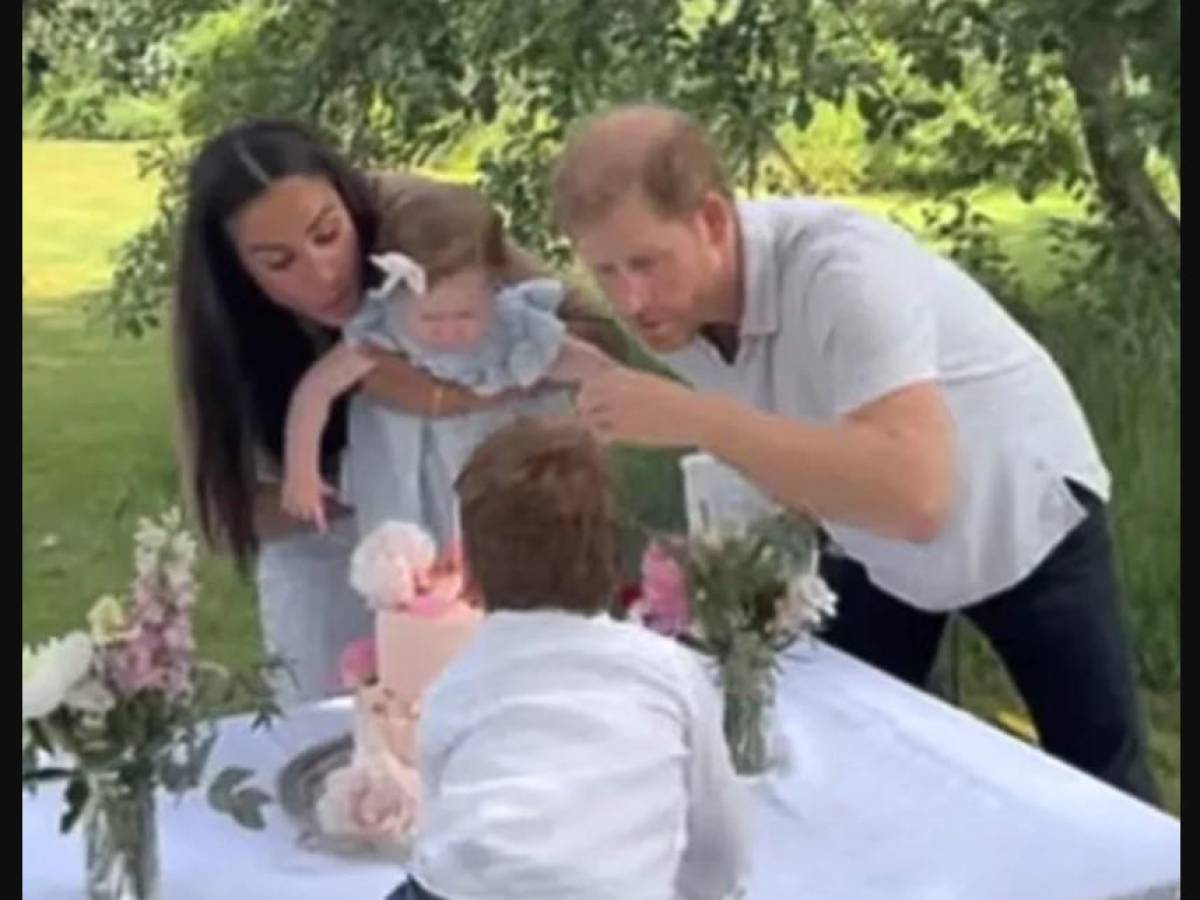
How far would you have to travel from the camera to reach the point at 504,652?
1.07 metres

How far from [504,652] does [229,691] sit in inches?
9.3

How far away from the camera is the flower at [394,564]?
1300mm

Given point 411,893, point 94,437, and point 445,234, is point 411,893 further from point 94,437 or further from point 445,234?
point 94,437

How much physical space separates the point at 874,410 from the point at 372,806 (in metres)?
0.36

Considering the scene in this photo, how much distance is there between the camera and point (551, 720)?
105 cm

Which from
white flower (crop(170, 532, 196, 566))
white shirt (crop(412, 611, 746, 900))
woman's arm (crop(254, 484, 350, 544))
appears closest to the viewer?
white shirt (crop(412, 611, 746, 900))

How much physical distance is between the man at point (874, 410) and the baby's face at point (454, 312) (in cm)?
17

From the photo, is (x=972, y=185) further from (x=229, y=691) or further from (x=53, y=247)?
(x=229, y=691)

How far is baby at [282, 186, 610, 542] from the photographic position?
1.61 m

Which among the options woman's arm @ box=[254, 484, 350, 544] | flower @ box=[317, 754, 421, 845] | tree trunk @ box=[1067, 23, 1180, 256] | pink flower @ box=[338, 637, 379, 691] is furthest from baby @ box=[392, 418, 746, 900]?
tree trunk @ box=[1067, 23, 1180, 256]

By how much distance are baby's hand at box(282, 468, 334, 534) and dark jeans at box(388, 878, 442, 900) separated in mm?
602

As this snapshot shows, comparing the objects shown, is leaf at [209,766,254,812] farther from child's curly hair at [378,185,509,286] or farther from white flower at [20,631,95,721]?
child's curly hair at [378,185,509,286]

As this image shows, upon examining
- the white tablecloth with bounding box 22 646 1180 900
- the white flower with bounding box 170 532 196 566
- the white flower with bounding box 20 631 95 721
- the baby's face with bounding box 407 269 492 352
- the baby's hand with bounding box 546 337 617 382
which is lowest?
the white tablecloth with bounding box 22 646 1180 900
